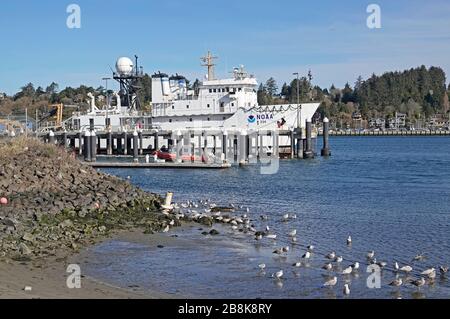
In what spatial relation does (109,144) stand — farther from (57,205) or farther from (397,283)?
(397,283)

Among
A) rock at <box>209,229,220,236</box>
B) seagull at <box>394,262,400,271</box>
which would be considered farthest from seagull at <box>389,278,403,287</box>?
rock at <box>209,229,220,236</box>

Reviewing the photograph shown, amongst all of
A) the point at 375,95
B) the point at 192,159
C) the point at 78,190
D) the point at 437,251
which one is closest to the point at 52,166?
the point at 78,190

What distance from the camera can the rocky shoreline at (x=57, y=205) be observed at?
53.5 feet

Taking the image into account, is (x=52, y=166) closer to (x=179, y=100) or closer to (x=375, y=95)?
(x=179, y=100)

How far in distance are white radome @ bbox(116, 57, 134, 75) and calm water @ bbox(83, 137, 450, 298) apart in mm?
31925

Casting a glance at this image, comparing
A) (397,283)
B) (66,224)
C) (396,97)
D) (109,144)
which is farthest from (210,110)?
(396,97)

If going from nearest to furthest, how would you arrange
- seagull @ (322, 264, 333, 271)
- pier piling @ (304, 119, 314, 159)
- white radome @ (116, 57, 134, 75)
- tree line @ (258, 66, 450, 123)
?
1. seagull @ (322, 264, 333, 271)
2. pier piling @ (304, 119, 314, 159)
3. white radome @ (116, 57, 134, 75)
4. tree line @ (258, 66, 450, 123)

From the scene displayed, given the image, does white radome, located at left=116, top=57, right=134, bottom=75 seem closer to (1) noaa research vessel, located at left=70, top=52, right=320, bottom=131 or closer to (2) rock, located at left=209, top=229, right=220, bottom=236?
(1) noaa research vessel, located at left=70, top=52, right=320, bottom=131

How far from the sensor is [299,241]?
759 inches

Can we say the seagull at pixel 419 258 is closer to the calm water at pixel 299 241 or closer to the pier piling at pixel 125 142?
the calm water at pixel 299 241

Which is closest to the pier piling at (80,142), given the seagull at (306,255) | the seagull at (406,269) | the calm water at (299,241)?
the calm water at (299,241)

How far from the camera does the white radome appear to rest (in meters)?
70.2
